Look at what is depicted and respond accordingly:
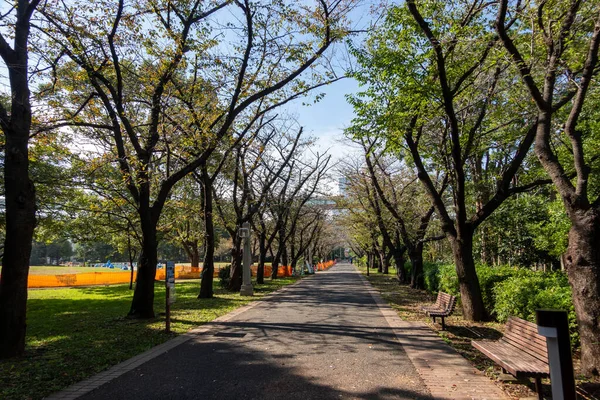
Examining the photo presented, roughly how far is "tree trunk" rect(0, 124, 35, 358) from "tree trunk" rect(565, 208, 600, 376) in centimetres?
828

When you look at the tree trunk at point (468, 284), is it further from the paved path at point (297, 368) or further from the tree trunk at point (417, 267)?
the tree trunk at point (417, 267)

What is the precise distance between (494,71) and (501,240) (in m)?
12.2

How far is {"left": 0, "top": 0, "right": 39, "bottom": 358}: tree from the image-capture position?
6164 mm

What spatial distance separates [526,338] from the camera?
4789 mm

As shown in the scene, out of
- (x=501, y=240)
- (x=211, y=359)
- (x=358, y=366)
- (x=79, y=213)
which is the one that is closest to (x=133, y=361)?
(x=211, y=359)

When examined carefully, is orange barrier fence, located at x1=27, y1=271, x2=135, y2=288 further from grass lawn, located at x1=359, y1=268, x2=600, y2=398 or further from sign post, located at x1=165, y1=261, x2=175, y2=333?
grass lawn, located at x1=359, y1=268, x2=600, y2=398

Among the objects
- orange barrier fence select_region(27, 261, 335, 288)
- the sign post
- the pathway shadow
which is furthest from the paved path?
orange barrier fence select_region(27, 261, 335, 288)

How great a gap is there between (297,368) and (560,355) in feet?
11.2

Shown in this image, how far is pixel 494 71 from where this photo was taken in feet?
28.2

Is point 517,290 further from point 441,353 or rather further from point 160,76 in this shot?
point 160,76

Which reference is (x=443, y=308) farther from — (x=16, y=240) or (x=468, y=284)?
(x=16, y=240)

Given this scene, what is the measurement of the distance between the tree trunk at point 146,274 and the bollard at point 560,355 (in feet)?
30.0

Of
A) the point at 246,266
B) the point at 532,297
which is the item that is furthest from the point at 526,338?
the point at 246,266

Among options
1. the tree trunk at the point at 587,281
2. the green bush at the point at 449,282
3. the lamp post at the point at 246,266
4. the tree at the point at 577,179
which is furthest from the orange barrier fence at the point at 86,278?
the tree trunk at the point at 587,281
